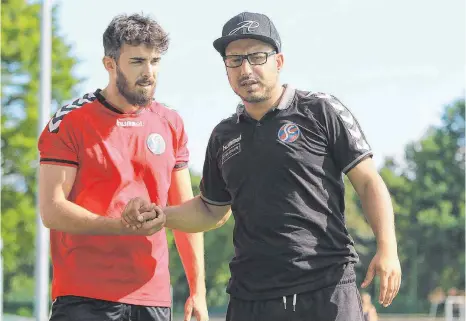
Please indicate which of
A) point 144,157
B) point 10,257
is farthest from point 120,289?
point 10,257

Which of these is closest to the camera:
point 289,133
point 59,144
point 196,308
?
point 289,133

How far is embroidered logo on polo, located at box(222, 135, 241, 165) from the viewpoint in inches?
204

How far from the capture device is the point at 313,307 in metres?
4.95

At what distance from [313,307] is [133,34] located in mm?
1931

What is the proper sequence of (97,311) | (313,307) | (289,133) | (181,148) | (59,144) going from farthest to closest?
(181,148) → (59,144) → (97,311) → (289,133) → (313,307)

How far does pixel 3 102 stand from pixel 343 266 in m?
33.7

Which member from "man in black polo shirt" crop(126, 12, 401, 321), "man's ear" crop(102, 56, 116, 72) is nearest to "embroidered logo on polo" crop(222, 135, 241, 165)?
"man in black polo shirt" crop(126, 12, 401, 321)

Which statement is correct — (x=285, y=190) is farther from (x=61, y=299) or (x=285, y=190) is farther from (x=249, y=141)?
(x=61, y=299)

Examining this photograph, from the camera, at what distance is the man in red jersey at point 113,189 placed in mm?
5555

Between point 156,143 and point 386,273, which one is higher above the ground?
point 156,143

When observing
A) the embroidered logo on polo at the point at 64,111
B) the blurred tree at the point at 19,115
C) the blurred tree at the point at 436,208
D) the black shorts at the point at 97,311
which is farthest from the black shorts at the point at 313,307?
the blurred tree at the point at 436,208

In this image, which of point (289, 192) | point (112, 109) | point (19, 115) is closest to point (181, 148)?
point (112, 109)

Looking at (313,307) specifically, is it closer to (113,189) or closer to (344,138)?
(344,138)

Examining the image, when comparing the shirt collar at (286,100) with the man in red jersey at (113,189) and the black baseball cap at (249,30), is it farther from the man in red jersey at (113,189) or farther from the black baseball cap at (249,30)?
the man in red jersey at (113,189)
